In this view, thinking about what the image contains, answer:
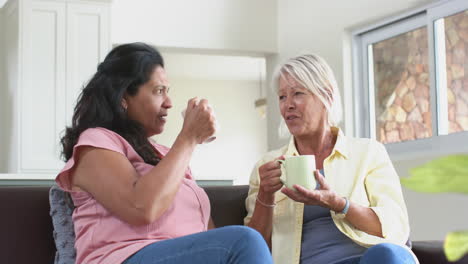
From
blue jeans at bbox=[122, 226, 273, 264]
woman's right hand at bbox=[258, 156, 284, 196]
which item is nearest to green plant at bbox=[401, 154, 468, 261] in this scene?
blue jeans at bbox=[122, 226, 273, 264]

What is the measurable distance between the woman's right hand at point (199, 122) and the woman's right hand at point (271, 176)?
23cm

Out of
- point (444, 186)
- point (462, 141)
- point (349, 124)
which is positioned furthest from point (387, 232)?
point (349, 124)

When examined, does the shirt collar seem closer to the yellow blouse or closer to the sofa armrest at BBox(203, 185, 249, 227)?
the yellow blouse

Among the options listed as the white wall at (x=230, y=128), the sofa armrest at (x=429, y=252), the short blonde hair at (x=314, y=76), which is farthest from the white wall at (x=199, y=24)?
the sofa armrest at (x=429, y=252)

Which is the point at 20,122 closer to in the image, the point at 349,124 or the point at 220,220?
the point at 349,124

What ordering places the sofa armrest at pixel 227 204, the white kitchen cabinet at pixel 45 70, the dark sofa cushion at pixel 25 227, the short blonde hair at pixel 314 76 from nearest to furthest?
the dark sofa cushion at pixel 25 227 < the sofa armrest at pixel 227 204 < the short blonde hair at pixel 314 76 < the white kitchen cabinet at pixel 45 70

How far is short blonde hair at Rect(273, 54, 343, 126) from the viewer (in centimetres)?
209

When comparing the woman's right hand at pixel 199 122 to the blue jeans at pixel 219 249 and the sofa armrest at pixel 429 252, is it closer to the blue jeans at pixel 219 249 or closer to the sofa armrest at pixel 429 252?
the blue jeans at pixel 219 249

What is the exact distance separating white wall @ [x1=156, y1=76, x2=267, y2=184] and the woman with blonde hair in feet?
27.5

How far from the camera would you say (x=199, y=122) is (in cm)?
165

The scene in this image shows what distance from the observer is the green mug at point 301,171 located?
5.75 feet

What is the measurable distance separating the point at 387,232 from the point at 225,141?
8946mm

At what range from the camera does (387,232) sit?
185 cm

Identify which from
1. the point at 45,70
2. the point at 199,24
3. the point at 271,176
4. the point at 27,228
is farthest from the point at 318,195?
the point at 199,24
